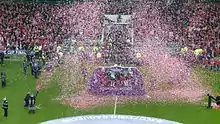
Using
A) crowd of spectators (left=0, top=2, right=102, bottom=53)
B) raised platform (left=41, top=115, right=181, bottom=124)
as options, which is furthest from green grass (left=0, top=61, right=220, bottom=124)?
crowd of spectators (left=0, top=2, right=102, bottom=53)

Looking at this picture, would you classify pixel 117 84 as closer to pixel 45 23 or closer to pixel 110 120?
pixel 110 120

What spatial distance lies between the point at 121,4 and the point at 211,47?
13355mm

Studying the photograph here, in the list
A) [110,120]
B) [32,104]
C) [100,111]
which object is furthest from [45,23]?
[110,120]

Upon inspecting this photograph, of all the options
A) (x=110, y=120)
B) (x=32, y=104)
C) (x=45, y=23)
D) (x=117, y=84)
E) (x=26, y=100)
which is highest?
(x=45, y=23)

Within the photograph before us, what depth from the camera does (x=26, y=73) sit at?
52781mm

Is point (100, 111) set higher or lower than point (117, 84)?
lower

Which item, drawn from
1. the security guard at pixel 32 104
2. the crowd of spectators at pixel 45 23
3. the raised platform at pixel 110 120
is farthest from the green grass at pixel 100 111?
the crowd of spectators at pixel 45 23

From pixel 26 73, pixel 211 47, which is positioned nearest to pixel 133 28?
pixel 211 47

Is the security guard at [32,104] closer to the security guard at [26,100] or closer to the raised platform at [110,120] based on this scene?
the security guard at [26,100]

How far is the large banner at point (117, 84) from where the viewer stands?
45688mm

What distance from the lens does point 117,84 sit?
46125 mm

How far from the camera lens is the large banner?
4569 centimetres

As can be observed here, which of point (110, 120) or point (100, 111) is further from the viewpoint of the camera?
point (100, 111)

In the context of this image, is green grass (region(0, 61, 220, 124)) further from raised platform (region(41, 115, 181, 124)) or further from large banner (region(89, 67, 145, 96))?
large banner (region(89, 67, 145, 96))
